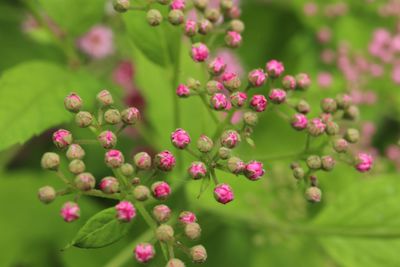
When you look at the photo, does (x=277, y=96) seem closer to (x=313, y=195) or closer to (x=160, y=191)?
(x=313, y=195)

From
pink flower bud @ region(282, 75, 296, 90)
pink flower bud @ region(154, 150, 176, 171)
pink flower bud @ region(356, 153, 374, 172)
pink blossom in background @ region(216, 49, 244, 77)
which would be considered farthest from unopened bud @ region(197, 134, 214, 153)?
pink blossom in background @ region(216, 49, 244, 77)

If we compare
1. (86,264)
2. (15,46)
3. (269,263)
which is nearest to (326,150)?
(269,263)

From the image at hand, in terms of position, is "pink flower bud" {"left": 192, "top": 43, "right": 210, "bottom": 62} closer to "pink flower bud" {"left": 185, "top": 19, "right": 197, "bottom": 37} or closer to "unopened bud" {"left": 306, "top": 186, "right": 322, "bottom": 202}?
"pink flower bud" {"left": 185, "top": 19, "right": 197, "bottom": 37}

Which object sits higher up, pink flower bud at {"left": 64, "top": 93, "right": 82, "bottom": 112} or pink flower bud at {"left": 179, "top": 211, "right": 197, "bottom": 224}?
pink flower bud at {"left": 64, "top": 93, "right": 82, "bottom": 112}

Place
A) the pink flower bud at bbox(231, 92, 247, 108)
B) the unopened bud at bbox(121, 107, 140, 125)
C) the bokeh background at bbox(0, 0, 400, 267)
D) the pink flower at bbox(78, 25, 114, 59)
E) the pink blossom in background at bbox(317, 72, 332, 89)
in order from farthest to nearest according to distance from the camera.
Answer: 1. the pink flower at bbox(78, 25, 114, 59)
2. the pink blossom in background at bbox(317, 72, 332, 89)
3. the bokeh background at bbox(0, 0, 400, 267)
4. the pink flower bud at bbox(231, 92, 247, 108)
5. the unopened bud at bbox(121, 107, 140, 125)

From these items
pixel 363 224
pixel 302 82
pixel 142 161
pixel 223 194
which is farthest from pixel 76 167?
pixel 363 224
